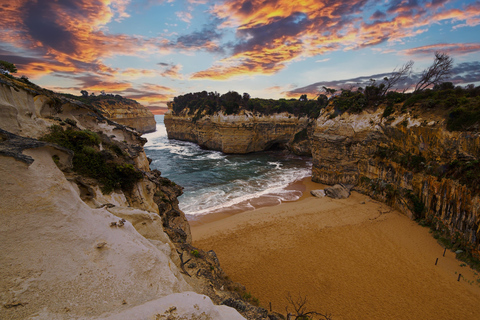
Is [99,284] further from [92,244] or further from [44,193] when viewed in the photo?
[44,193]

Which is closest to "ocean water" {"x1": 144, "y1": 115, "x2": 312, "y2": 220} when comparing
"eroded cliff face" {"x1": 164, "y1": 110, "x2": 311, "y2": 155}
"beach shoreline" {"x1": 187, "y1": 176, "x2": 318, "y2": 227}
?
"beach shoreline" {"x1": 187, "y1": 176, "x2": 318, "y2": 227}

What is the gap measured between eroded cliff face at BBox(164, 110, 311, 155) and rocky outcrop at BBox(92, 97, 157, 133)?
27.4 m

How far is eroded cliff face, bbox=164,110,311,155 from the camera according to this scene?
40562mm

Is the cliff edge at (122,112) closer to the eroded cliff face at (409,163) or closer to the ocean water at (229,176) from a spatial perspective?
the ocean water at (229,176)

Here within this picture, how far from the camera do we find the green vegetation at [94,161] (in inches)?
245

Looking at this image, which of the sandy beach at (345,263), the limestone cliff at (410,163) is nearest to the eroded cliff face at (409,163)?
the limestone cliff at (410,163)

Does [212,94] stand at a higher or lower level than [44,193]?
higher

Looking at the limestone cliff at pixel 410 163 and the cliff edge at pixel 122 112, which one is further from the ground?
the cliff edge at pixel 122 112

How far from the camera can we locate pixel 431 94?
16.5 metres

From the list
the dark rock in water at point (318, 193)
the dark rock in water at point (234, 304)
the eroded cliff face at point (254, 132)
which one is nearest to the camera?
the dark rock in water at point (234, 304)

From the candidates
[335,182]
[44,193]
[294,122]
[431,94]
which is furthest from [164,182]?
[294,122]

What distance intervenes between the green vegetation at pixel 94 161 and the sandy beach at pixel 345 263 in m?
6.88

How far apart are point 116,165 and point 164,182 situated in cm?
388

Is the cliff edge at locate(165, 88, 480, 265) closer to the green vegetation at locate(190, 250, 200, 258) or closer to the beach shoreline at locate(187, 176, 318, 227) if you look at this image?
the beach shoreline at locate(187, 176, 318, 227)
